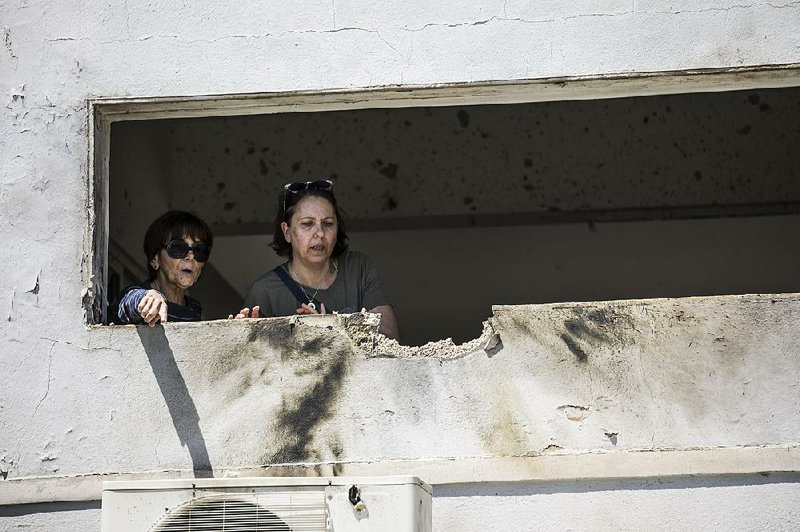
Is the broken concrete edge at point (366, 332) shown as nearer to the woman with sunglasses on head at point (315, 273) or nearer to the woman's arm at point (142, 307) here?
the woman's arm at point (142, 307)

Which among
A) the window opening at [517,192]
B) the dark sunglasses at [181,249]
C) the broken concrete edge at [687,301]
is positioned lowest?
the broken concrete edge at [687,301]

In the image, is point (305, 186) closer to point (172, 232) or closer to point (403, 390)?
point (172, 232)

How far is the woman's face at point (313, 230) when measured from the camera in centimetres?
583

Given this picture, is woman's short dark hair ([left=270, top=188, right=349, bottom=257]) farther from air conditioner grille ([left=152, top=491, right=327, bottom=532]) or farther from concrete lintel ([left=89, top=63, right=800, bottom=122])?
air conditioner grille ([left=152, top=491, right=327, bottom=532])

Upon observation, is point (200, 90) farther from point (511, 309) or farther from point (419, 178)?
point (419, 178)

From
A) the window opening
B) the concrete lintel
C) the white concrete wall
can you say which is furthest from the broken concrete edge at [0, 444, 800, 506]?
the window opening

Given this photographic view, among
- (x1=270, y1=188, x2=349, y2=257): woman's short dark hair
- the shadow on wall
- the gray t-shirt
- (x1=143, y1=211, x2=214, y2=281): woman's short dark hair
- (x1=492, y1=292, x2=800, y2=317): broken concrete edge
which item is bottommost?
the shadow on wall

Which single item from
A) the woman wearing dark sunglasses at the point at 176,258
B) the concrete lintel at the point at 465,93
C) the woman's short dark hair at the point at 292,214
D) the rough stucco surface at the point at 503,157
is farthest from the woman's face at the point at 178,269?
the rough stucco surface at the point at 503,157

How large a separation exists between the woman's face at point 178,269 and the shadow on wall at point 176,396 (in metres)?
0.45

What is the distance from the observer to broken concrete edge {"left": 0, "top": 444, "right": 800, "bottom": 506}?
500 centimetres

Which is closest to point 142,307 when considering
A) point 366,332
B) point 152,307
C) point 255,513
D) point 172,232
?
point 152,307

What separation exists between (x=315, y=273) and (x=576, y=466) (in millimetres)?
1653

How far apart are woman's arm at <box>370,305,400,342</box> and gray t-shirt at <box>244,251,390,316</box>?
0.06 metres

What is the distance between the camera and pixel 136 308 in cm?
524
